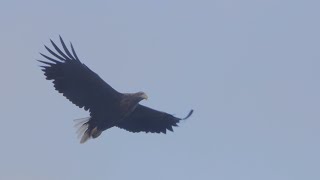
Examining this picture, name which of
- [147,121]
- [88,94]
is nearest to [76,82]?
[88,94]

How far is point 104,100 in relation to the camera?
2320cm

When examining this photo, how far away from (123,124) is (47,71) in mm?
2577

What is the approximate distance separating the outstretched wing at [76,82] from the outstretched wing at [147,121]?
4.44 feet

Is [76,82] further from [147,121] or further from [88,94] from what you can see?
[147,121]

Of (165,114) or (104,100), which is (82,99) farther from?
(165,114)

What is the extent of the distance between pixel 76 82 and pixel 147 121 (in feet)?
7.64

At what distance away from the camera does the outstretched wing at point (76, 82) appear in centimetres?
2277

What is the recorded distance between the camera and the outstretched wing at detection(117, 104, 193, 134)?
24.5m

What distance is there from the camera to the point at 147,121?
24781 mm

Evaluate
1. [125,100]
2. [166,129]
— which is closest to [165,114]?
[166,129]

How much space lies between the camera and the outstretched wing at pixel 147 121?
24531 mm

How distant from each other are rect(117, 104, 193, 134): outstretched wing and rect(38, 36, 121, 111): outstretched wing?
1.35m

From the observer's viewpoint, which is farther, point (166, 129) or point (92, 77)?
point (166, 129)

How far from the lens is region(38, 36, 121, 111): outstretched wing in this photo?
74.7 ft
